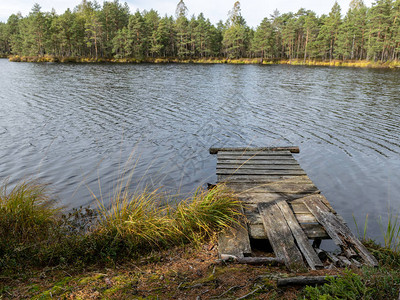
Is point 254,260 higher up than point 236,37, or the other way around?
point 236,37

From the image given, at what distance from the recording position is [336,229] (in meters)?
4.18

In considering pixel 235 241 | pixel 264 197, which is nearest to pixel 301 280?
pixel 235 241

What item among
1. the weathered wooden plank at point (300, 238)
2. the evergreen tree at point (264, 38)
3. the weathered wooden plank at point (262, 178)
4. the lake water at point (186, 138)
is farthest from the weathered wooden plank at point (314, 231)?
the evergreen tree at point (264, 38)

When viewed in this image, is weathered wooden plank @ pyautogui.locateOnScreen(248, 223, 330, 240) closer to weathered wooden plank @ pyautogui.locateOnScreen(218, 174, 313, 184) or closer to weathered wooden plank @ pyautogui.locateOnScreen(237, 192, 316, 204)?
weathered wooden plank @ pyautogui.locateOnScreen(237, 192, 316, 204)

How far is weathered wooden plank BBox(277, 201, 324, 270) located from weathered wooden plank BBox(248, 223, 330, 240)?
0.19 metres

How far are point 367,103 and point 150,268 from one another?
65.6 ft

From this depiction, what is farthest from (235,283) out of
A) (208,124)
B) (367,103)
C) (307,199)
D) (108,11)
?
(108,11)

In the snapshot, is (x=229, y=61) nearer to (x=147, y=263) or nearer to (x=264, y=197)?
(x=264, y=197)

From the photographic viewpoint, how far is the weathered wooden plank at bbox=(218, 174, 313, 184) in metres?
6.23

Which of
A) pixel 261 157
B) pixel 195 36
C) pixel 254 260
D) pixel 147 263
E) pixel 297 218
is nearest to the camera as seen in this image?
pixel 254 260

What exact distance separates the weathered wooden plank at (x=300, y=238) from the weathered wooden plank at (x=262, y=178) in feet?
4.29

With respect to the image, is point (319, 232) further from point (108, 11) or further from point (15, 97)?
point (108, 11)

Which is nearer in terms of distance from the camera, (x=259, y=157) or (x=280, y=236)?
(x=280, y=236)

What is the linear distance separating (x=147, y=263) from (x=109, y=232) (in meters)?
0.79
